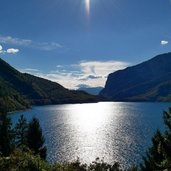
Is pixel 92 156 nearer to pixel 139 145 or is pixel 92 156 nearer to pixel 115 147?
pixel 115 147

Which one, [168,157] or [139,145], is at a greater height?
[168,157]

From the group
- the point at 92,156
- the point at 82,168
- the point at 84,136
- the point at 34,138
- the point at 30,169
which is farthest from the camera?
the point at 84,136

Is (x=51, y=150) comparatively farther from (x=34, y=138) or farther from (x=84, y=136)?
(x=34, y=138)

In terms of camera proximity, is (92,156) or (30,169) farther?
(92,156)

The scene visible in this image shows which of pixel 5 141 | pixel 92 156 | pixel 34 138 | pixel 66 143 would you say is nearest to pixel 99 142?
pixel 66 143

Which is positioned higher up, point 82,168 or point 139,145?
point 82,168

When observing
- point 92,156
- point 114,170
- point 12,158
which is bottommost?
point 92,156

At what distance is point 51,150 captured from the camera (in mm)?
140625

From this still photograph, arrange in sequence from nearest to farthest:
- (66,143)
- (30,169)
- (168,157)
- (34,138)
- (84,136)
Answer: (30,169) → (168,157) → (34,138) → (66,143) → (84,136)

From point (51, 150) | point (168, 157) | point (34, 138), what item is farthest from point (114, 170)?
point (51, 150)

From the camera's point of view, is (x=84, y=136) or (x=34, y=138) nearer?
(x=34, y=138)

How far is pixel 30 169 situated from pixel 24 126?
218 ft

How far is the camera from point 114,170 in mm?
36344

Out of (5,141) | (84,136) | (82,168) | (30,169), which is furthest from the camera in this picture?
(84,136)
